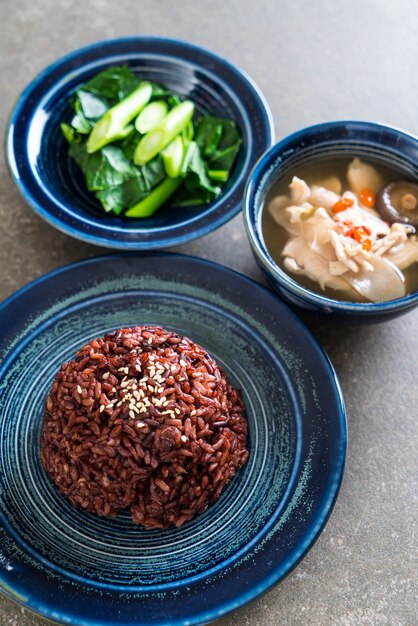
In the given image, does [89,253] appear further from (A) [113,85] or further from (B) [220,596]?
(B) [220,596]

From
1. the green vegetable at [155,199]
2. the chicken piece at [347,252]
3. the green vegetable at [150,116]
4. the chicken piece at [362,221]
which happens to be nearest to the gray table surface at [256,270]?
the green vegetable at [155,199]

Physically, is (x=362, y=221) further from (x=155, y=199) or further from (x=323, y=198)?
(x=155, y=199)

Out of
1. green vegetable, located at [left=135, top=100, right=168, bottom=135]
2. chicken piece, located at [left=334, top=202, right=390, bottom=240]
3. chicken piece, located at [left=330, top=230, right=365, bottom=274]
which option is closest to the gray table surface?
chicken piece, located at [left=330, top=230, right=365, bottom=274]

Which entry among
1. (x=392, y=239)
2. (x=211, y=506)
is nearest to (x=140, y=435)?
(x=211, y=506)

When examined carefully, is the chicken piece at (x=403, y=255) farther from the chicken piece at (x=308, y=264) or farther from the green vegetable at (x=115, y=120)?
the green vegetable at (x=115, y=120)

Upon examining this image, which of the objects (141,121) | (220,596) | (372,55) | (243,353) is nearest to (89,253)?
(141,121)

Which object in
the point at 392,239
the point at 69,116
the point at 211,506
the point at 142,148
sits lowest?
the point at 211,506
